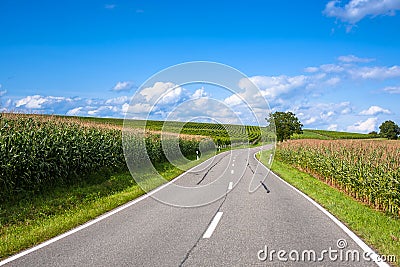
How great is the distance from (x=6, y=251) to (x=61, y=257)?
1.28 meters

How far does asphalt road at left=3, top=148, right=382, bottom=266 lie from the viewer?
17.8 feet

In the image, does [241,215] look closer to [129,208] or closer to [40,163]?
[129,208]

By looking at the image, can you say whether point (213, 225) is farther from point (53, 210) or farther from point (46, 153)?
point (46, 153)

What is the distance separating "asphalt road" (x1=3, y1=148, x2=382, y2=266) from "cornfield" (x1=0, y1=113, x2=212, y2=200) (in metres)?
3.62

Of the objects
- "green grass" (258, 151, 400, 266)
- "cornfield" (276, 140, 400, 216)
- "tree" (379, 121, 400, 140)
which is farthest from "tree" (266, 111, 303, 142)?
"green grass" (258, 151, 400, 266)

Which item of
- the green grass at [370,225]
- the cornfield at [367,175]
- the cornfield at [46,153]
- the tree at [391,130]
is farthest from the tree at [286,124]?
the green grass at [370,225]

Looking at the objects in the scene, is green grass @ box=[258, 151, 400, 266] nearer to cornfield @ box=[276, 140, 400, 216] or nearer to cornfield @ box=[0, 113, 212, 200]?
cornfield @ box=[276, 140, 400, 216]

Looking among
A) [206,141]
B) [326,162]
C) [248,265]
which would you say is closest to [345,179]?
[326,162]

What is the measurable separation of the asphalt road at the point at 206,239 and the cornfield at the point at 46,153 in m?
3.62

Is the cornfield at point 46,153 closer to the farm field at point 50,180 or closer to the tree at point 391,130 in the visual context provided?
the farm field at point 50,180

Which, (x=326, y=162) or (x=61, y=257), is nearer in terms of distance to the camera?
(x=61, y=257)

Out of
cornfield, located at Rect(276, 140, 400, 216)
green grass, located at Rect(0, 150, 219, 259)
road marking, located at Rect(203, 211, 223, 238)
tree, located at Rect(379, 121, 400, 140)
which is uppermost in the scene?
tree, located at Rect(379, 121, 400, 140)

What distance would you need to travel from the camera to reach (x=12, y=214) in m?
9.28

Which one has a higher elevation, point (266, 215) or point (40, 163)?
point (40, 163)
